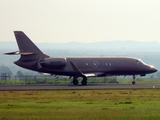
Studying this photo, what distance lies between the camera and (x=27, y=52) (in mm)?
61562

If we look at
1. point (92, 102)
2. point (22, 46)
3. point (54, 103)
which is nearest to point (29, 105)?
point (54, 103)

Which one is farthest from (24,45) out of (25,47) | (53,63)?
(53,63)

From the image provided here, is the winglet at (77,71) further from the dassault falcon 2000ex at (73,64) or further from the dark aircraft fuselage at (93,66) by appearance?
the dark aircraft fuselage at (93,66)

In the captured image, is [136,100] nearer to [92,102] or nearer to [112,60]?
[92,102]

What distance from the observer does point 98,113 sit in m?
30.1

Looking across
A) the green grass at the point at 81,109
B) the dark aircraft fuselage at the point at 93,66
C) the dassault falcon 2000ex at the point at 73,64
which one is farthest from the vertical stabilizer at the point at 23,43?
the green grass at the point at 81,109

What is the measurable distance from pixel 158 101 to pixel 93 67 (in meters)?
27.1

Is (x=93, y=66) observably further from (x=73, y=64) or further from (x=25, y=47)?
(x=25, y=47)

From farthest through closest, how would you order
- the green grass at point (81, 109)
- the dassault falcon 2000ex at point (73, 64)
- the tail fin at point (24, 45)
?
the dassault falcon 2000ex at point (73, 64), the tail fin at point (24, 45), the green grass at point (81, 109)

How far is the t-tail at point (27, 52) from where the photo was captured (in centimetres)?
6159

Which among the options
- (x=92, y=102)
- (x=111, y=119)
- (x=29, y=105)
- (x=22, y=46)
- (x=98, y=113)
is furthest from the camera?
(x=22, y=46)

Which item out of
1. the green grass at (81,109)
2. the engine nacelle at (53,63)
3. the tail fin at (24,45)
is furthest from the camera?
the engine nacelle at (53,63)

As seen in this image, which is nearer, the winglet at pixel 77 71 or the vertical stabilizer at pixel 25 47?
the vertical stabilizer at pixel 25 47

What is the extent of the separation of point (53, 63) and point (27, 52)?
12.6 feet
